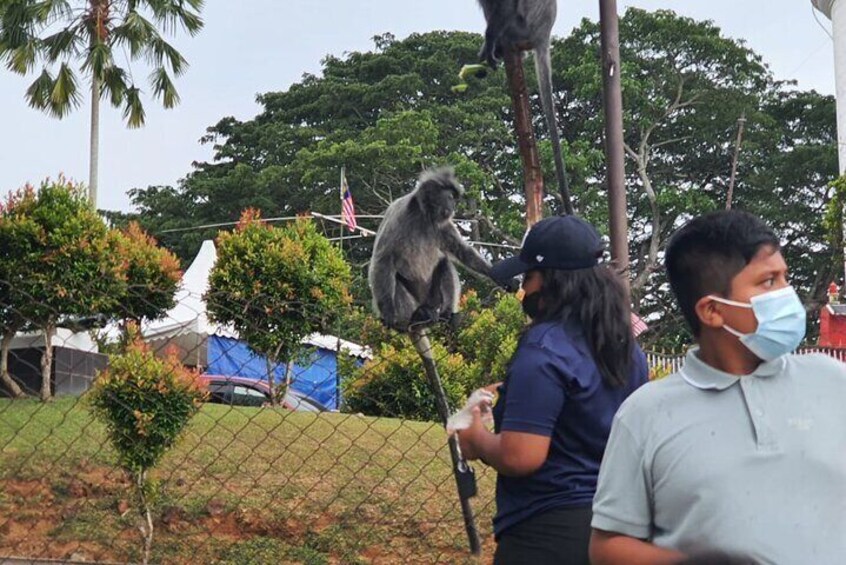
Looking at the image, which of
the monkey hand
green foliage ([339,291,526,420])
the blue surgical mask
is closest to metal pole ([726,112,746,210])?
green foliage ([339,291,526,420])

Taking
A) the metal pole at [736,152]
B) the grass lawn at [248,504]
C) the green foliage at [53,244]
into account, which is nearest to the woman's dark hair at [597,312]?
the grass lawn at [248,504]

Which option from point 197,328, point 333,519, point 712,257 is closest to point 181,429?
point 333,519

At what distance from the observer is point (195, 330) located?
10.7 meters

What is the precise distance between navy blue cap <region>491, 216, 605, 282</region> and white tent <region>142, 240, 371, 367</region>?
8.44 feet

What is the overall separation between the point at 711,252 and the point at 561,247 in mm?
686

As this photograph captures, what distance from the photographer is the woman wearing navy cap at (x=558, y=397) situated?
231 centimetres

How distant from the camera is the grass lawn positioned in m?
5.38

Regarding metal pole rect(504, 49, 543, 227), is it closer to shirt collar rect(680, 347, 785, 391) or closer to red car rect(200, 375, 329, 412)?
shirt collar rect(680, 347, 785, 391)

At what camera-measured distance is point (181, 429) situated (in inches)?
207

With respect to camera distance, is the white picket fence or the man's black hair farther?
the white picket fence

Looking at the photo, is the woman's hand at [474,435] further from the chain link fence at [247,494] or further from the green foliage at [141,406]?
the green foliage at [141,406]

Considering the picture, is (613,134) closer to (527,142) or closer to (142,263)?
(527,142)

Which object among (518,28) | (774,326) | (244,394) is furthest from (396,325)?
(244,394)

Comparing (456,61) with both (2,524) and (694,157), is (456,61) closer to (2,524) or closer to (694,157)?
(694,157)
